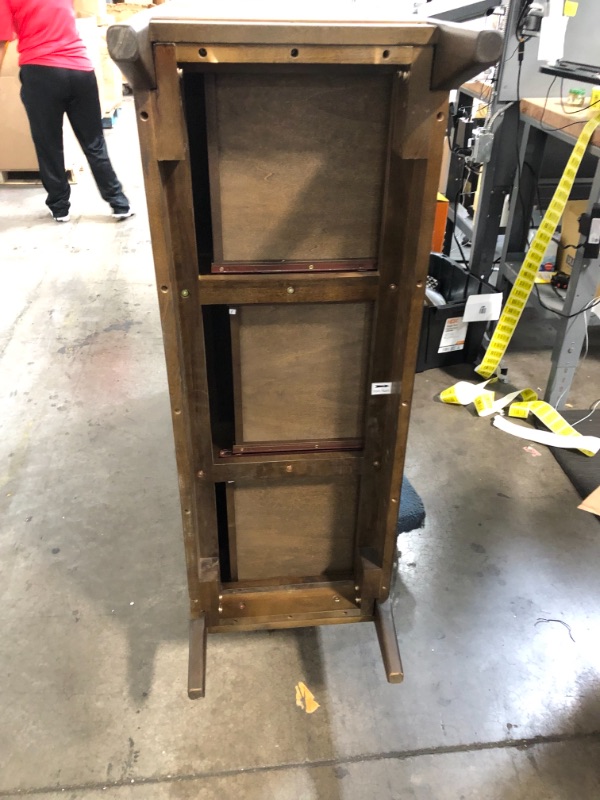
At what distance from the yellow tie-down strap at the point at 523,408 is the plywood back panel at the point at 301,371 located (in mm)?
1099

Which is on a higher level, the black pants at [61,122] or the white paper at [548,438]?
the black pants at [61,122]

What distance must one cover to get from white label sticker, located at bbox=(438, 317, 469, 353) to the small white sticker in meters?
1.29

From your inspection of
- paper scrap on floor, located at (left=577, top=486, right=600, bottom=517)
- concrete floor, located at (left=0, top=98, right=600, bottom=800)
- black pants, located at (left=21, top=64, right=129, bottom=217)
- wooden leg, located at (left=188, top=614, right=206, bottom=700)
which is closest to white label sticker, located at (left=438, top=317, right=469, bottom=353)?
concrete floor, located at (left=0, top=98, right=600, bottom=800)

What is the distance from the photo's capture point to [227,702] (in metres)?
1.27

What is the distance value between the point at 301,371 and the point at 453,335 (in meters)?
1.39

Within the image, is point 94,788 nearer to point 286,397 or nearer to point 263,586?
point 263,586

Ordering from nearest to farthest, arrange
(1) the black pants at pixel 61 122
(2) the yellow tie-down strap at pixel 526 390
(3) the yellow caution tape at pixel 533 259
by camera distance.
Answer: (3) the yellow caution tape at pixel 533 259 < (2) the yellow tie-down strap at pixel 526 390 < (1) the black pants at pixel 61 122

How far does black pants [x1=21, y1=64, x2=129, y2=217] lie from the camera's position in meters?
3.15

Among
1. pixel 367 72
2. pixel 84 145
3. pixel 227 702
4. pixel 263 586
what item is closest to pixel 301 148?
pixel 367 72

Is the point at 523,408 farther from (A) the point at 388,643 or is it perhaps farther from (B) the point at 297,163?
(B) the point at 297,163

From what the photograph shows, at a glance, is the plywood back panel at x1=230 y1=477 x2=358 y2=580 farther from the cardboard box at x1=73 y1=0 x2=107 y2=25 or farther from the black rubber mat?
the cardboard box at x1=73 y1=0 x2=107 y2=25

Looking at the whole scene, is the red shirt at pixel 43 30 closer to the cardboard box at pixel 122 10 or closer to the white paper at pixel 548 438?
the white paper at pixel 548 438

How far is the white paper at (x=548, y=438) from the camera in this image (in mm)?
1946

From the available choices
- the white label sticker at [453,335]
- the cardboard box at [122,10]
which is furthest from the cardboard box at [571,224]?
the cardboard box at [122,10]
